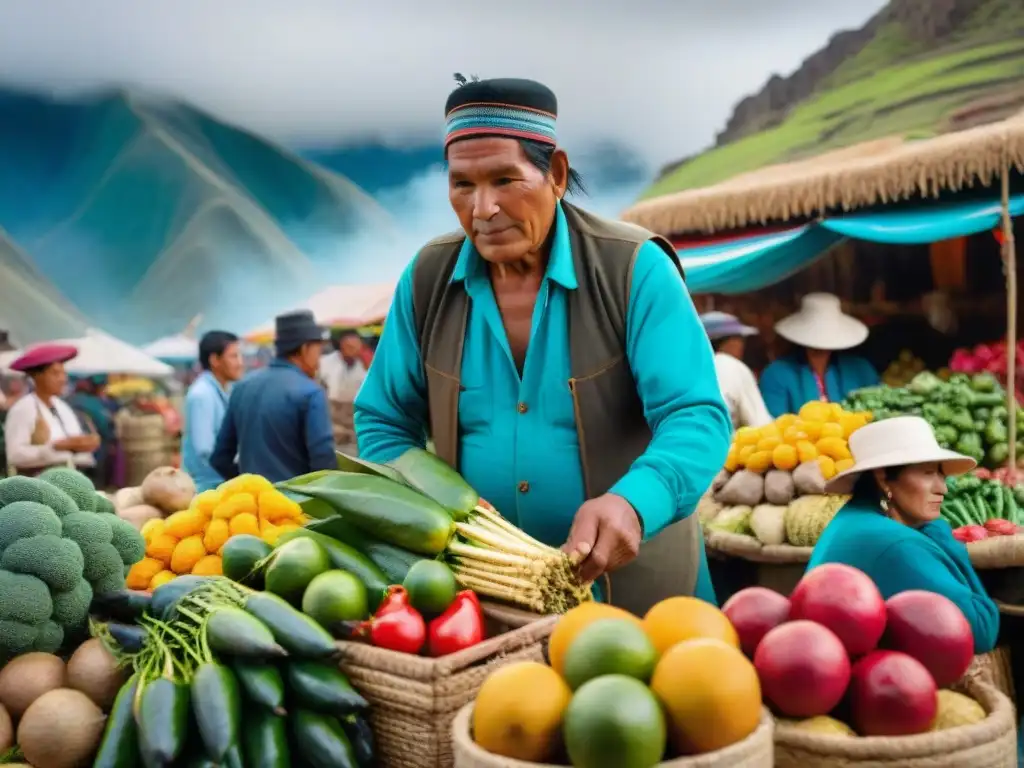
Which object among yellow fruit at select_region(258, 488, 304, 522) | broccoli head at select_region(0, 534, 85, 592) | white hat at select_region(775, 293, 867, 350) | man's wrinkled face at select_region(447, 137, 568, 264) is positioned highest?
man's wrinkled face at select_region(447, 137, 568, 264)

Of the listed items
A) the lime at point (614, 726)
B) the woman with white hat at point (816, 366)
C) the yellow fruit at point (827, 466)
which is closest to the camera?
the lime at point (614, 726)

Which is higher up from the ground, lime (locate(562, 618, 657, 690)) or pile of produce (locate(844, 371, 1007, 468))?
lime (locate(562, 618, 657, 690))

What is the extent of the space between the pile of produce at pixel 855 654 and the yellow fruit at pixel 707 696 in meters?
0.11

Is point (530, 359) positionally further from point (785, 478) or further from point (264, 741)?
point (785, 478)

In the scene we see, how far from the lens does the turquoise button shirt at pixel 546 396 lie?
2102mm

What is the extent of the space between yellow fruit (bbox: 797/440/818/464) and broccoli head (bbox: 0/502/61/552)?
4.03m

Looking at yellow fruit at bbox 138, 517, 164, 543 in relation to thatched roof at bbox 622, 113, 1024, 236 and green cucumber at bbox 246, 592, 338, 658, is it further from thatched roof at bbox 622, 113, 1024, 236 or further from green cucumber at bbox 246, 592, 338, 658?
thatched roof at bbox 622, 113, 1024, 236

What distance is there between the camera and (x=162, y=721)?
1.48 meters

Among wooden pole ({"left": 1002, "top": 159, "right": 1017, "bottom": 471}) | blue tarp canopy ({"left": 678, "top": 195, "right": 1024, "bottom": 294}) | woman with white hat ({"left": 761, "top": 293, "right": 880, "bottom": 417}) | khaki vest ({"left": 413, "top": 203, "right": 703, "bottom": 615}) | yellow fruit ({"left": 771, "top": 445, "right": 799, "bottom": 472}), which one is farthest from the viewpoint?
woman with white hat ({"left": 761, "top": 293, "right": 880, "bottom": 417})

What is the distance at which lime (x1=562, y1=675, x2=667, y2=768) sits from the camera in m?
1.16

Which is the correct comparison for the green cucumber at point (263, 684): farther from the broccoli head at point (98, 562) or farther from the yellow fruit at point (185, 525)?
the yellow fruit at point (185, 525)

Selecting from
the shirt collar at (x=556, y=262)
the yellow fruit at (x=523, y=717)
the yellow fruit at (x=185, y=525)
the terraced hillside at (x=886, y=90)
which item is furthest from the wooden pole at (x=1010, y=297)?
the terraced hillside at (x=886, y=90)

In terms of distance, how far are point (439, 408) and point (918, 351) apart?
7.35 meters

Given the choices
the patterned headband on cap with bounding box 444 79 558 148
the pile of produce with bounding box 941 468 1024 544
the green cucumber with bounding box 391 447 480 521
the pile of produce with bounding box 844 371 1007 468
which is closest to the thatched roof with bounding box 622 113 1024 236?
the pile of produce with bounding box 844 371 1007 468
